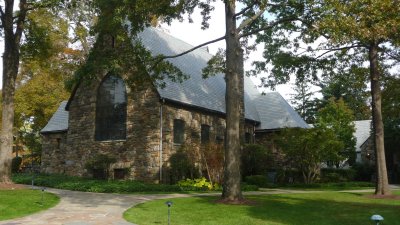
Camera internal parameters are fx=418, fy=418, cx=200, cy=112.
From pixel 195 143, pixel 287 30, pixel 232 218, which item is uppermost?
pixel 287 30

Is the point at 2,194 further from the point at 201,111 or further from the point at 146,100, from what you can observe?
the point at 201,111

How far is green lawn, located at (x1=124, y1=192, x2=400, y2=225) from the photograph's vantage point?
11086 millimetres

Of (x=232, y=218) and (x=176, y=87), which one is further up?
(x=176, y=87)

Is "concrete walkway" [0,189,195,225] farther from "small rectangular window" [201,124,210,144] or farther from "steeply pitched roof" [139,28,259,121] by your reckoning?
"small rectangular window" [201,124,210,144]

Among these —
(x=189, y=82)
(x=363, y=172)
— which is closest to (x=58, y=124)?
(x=189, y=82)

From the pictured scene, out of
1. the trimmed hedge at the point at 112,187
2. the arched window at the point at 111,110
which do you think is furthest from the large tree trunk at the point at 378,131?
the arched window at the point at 111,110

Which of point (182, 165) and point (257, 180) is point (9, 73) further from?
point (257, 180)

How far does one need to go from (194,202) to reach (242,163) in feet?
42.2

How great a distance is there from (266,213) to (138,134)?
39.1 feet

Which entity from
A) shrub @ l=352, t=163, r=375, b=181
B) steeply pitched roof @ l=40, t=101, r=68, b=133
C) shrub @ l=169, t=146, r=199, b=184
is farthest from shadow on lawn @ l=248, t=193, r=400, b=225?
shrub @ l=352, t=163, r=375, b=181

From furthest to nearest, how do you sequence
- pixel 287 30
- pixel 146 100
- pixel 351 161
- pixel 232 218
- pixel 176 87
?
pixel 351 161 → pixel 176 87 → pixel 146 100 → pixel 287 30 → pixel 232 218

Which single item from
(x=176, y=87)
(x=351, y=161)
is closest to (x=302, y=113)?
(x=351, y=161)

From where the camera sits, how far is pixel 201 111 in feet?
83.6

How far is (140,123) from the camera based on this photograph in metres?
23.1
